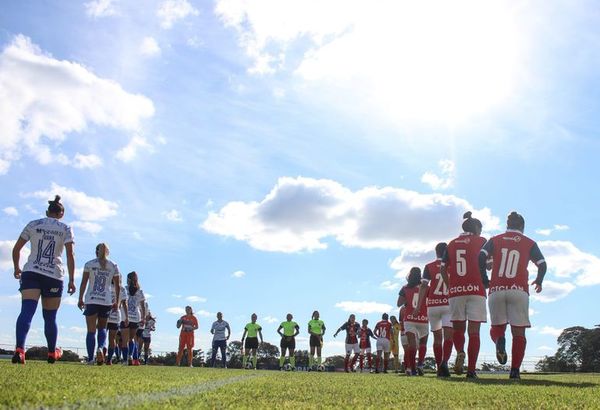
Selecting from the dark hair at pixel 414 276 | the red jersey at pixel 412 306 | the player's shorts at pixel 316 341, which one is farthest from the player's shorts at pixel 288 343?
the dark hair at pixel 414 276

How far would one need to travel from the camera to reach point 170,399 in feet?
11.8

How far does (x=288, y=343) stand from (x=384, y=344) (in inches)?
A: 151

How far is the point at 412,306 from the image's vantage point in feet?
43.5

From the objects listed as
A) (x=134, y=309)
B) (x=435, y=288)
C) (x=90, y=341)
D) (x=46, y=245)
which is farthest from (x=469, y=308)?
(x=134, y=309)

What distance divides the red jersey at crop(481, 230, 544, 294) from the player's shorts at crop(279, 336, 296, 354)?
14.3 m

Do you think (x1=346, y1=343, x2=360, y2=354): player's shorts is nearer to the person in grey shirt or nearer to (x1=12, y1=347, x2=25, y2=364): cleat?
the person in grey shirt

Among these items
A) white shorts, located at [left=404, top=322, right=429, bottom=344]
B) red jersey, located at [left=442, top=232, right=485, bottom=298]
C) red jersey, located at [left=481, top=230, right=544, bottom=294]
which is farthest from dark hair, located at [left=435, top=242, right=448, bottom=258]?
white shorts, located at [left=404, top=322, right=429, bottom=344]

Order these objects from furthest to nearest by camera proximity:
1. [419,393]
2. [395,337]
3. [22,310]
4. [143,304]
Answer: [395,337]
[143,304]
[22,310]
[419,393]

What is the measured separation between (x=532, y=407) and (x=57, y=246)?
6847 millimetres

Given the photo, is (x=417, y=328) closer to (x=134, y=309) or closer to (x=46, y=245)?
(x=134, y=309)

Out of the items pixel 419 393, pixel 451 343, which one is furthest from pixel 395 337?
pixel 419 393

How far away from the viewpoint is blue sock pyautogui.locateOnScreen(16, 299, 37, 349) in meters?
7.91

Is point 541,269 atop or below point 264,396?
atop

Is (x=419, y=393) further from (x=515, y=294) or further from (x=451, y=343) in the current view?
(x=451, y=343)
